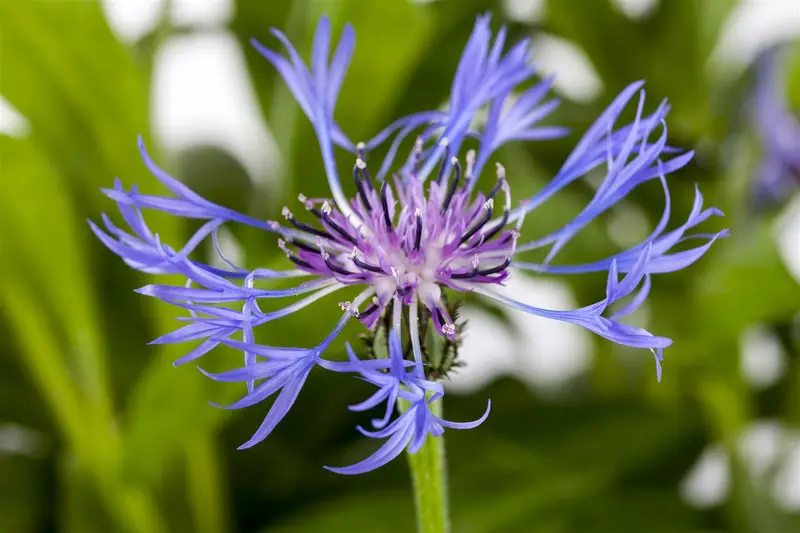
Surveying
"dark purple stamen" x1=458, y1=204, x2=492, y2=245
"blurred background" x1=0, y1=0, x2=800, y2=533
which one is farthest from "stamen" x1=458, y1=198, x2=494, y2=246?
"blurred background" x1=0, y1=0, x2=800, y2=533

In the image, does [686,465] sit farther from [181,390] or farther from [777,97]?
[181,390]

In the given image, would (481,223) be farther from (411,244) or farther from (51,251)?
(51,251)

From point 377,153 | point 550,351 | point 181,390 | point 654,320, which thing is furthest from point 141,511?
point 550,351

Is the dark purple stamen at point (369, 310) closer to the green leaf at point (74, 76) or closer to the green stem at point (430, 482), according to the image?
the green stem at point (430, 482)

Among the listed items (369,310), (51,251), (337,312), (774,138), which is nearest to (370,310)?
(369,310)

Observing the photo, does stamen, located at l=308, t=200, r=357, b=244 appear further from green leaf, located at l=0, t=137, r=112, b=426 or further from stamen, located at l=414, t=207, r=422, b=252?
green leaf, located at l=0, t=137, r=112, b=426

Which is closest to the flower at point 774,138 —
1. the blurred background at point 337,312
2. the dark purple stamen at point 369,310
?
the blurred background at point 337,312
